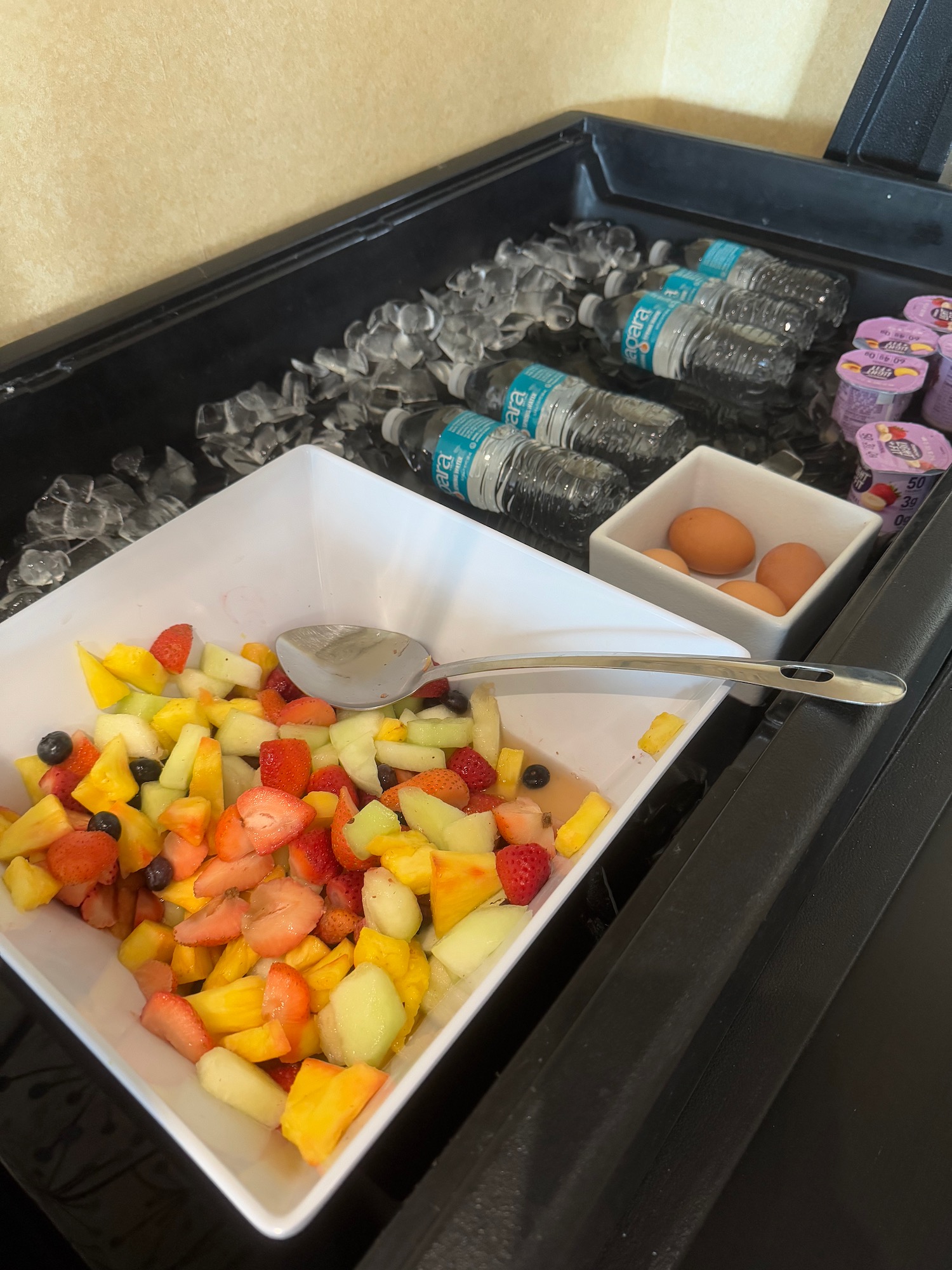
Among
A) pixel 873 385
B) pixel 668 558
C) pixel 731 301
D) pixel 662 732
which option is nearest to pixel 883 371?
pixel 873 385

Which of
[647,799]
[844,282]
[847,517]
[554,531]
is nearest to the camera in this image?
[647,799]

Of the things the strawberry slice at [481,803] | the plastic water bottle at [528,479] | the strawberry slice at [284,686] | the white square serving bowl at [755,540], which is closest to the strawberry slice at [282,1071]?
the strawberry slice at [481,803]

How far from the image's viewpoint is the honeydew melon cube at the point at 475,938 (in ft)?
1.74

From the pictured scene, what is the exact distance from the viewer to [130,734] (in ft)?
2.21

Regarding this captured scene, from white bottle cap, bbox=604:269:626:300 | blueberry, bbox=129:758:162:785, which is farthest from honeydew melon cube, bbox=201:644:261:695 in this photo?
white bottle cap, bbox=604:269:626:300

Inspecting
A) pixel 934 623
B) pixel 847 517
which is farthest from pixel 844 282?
pixel 934 623

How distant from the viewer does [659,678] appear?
643 millimetres

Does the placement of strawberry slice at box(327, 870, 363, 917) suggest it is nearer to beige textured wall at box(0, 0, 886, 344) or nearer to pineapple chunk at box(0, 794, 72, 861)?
pineapple chunk at box(0, 794, 72, 861)

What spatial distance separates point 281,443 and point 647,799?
61cm

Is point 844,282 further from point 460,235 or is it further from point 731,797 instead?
point 731,797

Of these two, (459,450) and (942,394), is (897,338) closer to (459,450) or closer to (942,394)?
(942,394)

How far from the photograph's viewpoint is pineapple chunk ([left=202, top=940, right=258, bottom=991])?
0.56m

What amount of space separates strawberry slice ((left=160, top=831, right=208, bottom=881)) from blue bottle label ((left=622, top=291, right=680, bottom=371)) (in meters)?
0.81

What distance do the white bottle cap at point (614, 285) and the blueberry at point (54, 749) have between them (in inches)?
35.7
